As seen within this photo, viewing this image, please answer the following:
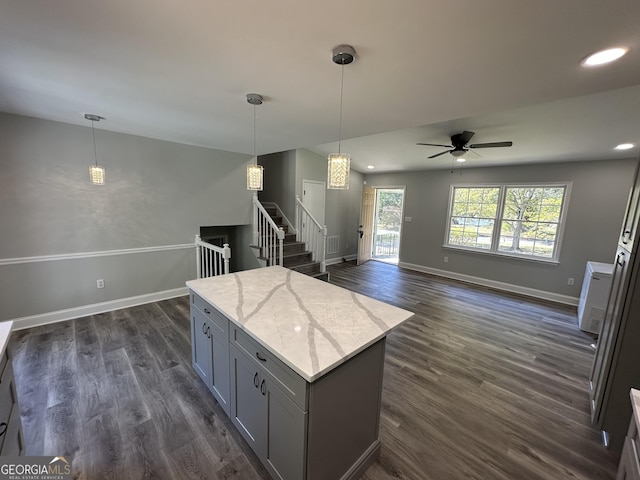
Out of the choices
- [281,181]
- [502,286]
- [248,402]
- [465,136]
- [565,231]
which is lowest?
[502,286]

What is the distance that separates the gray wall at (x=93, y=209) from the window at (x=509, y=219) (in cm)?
502

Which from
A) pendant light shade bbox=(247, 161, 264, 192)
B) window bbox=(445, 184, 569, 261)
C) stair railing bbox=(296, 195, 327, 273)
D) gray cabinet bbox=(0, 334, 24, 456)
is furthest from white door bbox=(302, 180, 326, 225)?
gray cabinet bbox=(0, 334, 24, 456)

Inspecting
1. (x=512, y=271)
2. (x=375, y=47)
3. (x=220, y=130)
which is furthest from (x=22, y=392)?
(x=512, y=271)

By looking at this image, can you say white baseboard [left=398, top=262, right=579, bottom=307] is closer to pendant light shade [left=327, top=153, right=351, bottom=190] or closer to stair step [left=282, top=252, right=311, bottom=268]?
stair step [left=282, top=252, right=311, bottom=268]

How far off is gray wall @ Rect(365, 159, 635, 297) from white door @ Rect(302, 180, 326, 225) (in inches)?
81.1

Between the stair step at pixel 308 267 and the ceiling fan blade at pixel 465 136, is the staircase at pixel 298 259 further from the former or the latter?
the ceiling fan blade at pixel 465 136

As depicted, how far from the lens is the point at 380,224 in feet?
26.4

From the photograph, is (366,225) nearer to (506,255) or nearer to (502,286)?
(506,255)

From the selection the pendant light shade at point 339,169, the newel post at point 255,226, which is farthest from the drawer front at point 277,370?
the newel post at point 255,226

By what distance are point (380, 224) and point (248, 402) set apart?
701 centimetres

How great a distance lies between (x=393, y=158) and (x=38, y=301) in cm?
623

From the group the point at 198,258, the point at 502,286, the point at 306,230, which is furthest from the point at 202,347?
the point at 502,286

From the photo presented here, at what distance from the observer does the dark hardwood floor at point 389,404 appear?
1.65 metres

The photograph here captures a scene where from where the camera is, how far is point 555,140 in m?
3.65
